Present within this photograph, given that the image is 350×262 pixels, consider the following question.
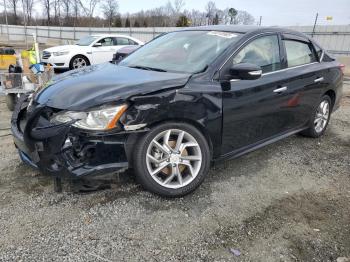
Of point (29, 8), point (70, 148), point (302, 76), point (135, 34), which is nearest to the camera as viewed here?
point (70, 148)

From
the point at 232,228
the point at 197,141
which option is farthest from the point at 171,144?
the point at 232,228

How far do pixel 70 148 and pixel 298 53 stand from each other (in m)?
3.07

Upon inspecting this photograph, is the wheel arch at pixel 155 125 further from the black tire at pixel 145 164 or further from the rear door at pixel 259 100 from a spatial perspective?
the rear door at pixel 259 100

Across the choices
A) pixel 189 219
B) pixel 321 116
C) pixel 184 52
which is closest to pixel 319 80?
pixel 321 116

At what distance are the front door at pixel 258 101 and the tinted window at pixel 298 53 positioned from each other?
0.17 meters

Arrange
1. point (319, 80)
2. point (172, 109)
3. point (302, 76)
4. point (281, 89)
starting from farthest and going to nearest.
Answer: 1. point (319, 80)
2. point (302, 76)
3. point (281, 89)
4. point (172, 109)

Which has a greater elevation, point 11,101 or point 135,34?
point 135,34

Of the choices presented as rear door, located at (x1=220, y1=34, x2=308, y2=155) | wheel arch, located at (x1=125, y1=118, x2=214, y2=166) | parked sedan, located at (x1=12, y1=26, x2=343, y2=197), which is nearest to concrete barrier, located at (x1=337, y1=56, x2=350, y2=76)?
rear door, located at (x1=220, y1=34, x2=308, y2=155)

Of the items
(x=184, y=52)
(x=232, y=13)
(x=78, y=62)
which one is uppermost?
(x=232, y=13)

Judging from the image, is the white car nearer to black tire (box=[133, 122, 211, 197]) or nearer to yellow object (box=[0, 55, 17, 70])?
yellow object (box=[0, 55, 17, 70])

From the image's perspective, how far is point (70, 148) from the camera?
2654 millimetres

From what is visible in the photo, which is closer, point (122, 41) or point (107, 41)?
point (107, 41)

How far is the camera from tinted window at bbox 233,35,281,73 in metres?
3.45

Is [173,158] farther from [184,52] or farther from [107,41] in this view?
[107,41]
